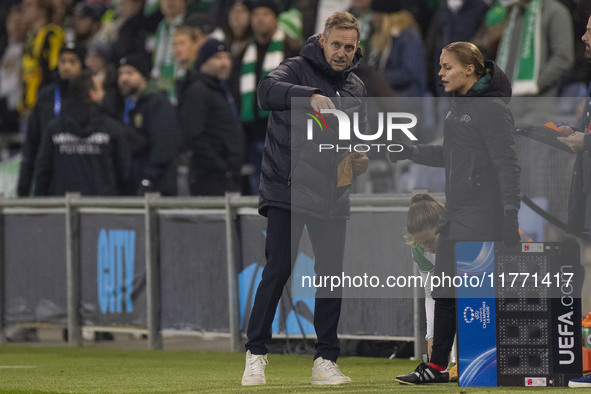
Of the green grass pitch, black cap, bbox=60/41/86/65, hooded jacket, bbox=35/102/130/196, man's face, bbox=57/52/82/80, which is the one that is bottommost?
the green grass pitch

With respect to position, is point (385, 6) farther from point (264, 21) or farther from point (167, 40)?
point (167, 40)

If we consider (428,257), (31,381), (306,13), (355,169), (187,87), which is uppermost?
(306,13)

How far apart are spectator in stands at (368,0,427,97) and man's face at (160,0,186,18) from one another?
2.75m

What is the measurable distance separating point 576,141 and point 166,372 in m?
3.22

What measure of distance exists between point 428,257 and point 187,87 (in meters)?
4.58

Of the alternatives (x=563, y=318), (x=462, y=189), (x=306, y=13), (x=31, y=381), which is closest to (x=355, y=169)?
(x=462, y=189)

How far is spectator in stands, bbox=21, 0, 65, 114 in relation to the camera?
16.7m

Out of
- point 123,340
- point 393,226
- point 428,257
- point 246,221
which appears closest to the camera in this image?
point 428,257

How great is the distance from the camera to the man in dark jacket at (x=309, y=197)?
25.0 feet

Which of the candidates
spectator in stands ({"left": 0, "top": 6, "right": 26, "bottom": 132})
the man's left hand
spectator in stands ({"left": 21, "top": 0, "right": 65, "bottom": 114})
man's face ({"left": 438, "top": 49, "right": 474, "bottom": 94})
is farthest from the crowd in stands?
the man's left hand

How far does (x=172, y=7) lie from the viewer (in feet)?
49.7

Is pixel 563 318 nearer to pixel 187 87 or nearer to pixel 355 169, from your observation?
pixel 355 169

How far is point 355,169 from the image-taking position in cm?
782

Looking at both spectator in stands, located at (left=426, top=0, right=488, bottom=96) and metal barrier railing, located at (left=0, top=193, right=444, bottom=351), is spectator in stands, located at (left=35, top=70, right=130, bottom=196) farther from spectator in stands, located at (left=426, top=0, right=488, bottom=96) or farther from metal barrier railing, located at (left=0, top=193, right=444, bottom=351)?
spectator in stands, located at (left=426, top=0, right=488, bottom=96)
